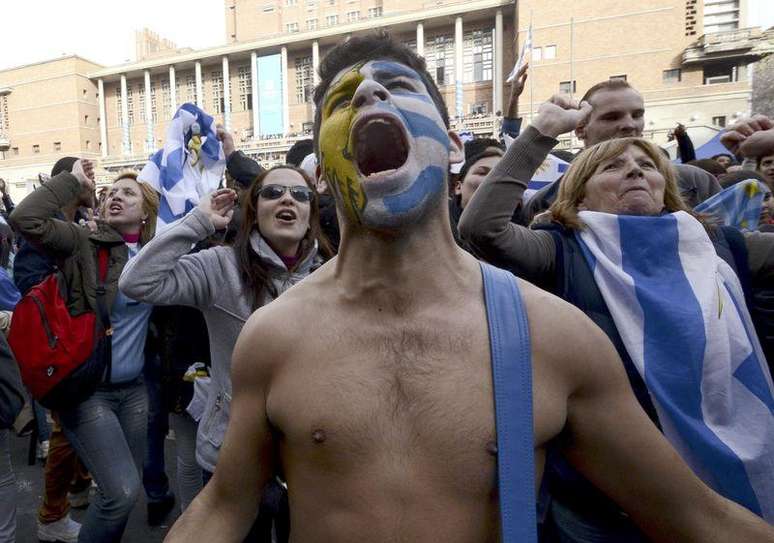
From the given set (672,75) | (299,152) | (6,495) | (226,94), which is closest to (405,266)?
(6,495)

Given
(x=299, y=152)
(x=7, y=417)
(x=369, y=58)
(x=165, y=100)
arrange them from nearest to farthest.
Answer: (x=369, y=58) < (x=7, y=417) < (x=299, y=152) < (x=165, y=100)

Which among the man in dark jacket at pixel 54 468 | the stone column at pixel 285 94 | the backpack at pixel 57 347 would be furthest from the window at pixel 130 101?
the backpack at pixel 57 347

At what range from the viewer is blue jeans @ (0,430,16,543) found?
2576 millimetres

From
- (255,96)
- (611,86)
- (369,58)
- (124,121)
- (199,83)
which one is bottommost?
(369,58)

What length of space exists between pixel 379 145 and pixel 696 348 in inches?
40.5

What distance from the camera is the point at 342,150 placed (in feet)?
4.11

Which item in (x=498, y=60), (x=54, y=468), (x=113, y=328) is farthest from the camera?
(x=498, y=60)

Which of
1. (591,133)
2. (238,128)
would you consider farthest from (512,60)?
(591,133)

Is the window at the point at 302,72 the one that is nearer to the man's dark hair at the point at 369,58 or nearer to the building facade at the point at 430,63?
the building facade at the point at 430,63

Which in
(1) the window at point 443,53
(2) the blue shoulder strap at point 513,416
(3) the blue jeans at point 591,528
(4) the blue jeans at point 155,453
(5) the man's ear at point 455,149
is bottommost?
(4) the blue jeans at point 155,453

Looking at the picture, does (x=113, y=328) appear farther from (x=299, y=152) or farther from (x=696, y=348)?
(x=696, y=348)

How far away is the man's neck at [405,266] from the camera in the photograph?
1.24 m

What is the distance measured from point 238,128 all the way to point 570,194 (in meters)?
54.9

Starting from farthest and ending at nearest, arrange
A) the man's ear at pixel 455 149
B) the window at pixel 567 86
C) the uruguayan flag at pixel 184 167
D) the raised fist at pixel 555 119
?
the window at pixel 567 86
the uruguayan flag at pixel 184 167
the raised fist at pixel 555 119
the man's ear at pixel 455 149
